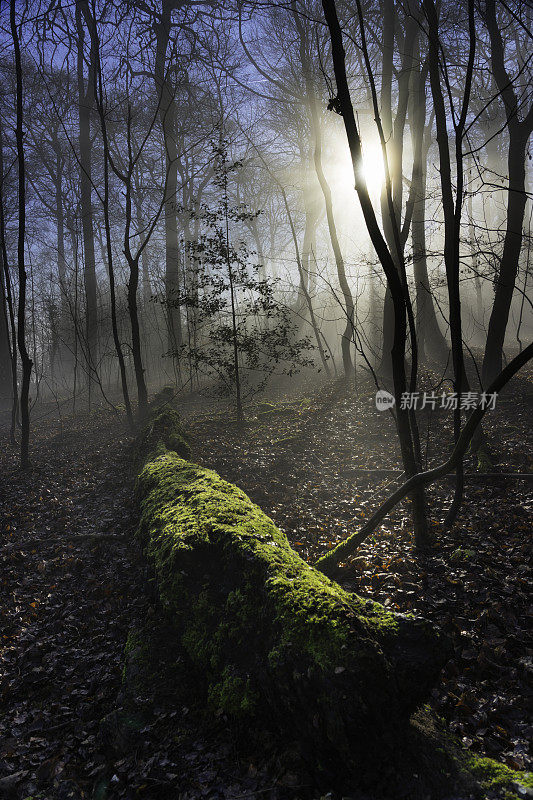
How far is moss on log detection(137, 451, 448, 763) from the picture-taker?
2078 millimetres

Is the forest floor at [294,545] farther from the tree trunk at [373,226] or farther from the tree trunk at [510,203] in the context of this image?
the tree trunk at [510,203]

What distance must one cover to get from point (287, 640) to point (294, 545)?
2.49 metres

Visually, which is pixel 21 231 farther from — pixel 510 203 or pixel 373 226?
pixel 510 203

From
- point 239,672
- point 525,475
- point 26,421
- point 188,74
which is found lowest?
point 239,672

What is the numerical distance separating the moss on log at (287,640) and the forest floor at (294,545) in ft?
0.88

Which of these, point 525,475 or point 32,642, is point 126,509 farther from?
point 525,475

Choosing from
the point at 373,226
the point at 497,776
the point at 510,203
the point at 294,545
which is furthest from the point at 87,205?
the point at 497,776

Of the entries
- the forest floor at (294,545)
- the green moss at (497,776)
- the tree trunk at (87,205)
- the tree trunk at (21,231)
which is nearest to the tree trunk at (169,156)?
the tree trunk at (87,205)

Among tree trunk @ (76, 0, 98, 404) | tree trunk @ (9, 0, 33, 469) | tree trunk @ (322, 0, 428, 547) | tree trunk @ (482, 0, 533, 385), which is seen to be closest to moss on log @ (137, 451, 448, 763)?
tree trunk @ (322, 0, 428, 547)

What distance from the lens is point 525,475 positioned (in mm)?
5297

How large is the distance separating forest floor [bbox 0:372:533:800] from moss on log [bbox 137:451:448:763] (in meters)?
0.27

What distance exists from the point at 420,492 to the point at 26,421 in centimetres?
698

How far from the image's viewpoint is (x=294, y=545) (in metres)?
4.83

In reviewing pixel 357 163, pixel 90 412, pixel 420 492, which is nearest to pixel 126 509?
pixel 420 492
